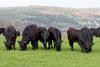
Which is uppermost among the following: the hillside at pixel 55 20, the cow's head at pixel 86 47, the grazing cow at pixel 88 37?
the grazing cow at pixel 88 37

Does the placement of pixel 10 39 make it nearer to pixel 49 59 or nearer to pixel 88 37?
pixel 88 37

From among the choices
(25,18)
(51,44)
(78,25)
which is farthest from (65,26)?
(51,44)

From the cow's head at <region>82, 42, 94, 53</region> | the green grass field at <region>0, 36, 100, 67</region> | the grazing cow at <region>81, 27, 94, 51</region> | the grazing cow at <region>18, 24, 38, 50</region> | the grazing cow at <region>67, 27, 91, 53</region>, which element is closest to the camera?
the green grass field at <region>0, 36, 100, 67</region>

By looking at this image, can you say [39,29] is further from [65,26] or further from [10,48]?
[65,26]

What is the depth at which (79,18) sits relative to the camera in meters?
45.7

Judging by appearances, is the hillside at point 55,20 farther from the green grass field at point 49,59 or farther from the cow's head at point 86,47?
the green grass field at point 49,59

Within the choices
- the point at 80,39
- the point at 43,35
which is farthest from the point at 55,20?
the point at 80,39

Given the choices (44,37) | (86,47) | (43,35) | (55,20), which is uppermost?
(43,35)

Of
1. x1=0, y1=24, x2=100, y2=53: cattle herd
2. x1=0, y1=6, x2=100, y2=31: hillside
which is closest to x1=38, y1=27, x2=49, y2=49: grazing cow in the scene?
x1=0, y1=24, x2=100, y2=53: cattle herd

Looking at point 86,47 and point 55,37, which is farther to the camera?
point 55,37

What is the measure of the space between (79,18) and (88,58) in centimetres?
2654

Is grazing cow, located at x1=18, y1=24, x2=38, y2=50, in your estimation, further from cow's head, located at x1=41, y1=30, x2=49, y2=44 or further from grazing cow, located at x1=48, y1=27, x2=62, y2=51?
grazing cow, located at x1=48, y1=27, x2=62, y2=51

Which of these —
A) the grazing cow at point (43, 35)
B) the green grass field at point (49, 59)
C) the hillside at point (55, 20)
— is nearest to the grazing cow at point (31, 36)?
the grazing cow at point (43, 35)

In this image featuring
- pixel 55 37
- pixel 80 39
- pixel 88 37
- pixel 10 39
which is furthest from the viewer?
pixel 55 37
